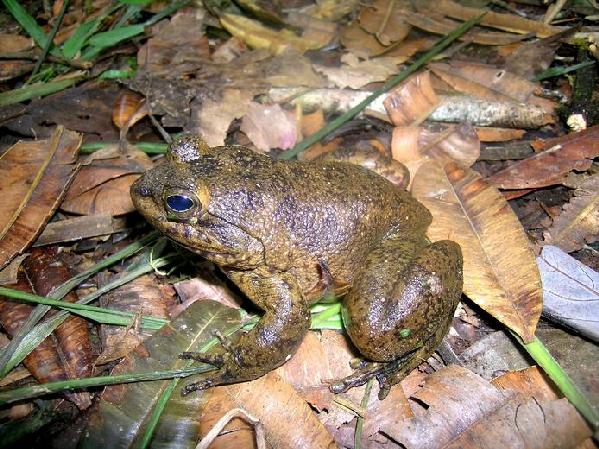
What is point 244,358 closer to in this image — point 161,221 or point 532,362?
point 161,221

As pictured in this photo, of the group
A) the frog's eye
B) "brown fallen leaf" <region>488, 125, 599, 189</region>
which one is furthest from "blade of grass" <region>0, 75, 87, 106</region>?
"brown fallen leaf" <region>488, 125, 599, 189</region>

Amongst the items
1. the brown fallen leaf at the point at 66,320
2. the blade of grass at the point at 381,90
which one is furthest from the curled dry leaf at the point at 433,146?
the brown fallen leaf at the point at 66,320

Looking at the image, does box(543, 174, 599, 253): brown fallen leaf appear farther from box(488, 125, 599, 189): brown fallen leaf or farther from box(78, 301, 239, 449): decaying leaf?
box(78, 301, 239, 449): decaying leaf

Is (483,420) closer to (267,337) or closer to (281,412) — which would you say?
(281,412)

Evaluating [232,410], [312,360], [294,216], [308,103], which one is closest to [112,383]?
[232,410]

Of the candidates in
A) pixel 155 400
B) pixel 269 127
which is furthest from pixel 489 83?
pixel 155 400

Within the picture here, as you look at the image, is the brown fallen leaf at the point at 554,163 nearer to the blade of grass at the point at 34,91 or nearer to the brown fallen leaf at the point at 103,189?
the brown fallen leaf at the point at 103,189
